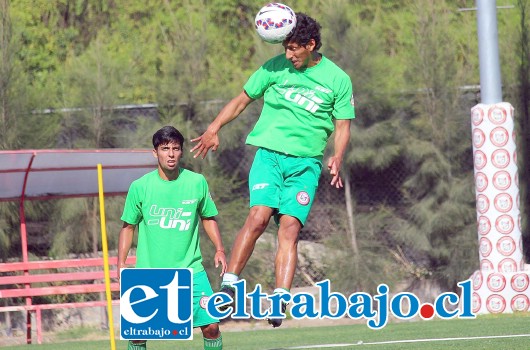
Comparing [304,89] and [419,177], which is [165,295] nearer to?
[304,89]

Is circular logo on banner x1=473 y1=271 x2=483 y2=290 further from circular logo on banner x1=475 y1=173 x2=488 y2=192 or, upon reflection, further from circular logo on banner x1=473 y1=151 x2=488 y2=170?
circular logo on banner x1=473 y1=151 x2=488 y2=170

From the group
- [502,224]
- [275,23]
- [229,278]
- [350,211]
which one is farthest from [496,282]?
[275,23]

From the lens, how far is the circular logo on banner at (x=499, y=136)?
16.1 m

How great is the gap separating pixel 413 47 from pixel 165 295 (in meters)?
12.7

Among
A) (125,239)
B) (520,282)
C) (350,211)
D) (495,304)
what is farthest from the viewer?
(350,211)

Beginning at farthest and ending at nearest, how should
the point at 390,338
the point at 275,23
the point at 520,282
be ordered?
the point at 520,282 < the point at 390,338 < the point at 275,23

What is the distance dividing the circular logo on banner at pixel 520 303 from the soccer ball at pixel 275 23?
8.88 metres

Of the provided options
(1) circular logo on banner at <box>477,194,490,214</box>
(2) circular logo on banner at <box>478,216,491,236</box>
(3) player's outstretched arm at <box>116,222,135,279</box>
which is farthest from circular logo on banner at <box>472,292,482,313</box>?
(3) player's outstretched arm at <box>116,222,135,279</box>

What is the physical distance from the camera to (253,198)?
8.29 meters

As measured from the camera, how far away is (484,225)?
16.3 meters

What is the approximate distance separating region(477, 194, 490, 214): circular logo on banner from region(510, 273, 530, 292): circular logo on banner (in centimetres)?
105

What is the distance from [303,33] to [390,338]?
429 cm

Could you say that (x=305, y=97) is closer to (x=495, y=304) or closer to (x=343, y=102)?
(x=343, y=102)

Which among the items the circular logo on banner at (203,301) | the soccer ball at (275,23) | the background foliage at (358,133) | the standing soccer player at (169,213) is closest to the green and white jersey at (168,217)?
the standing soccer player at (169,213)
